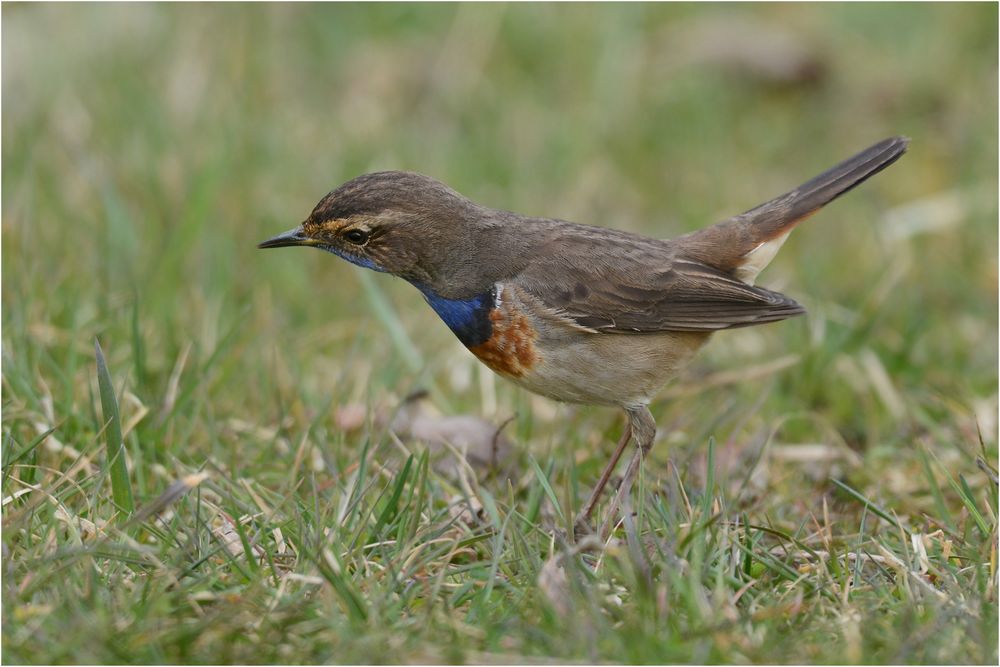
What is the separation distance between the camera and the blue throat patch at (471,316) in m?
6.23

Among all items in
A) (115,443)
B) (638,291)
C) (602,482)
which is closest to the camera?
(115,443)

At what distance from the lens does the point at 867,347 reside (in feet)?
26.1

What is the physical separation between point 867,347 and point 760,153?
3.92 meters

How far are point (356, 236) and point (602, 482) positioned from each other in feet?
5.65

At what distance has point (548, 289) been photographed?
249 inches

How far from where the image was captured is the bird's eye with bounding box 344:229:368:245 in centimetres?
633

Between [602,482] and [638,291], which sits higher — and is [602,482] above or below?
below

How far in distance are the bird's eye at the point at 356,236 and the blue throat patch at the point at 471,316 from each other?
0.47 meters

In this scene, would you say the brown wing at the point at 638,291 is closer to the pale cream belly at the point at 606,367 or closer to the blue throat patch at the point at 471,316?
the pale cream belly at the point at 606,367

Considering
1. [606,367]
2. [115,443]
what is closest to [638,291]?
[606,367]

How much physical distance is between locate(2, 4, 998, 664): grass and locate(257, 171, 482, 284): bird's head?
0.68 meters

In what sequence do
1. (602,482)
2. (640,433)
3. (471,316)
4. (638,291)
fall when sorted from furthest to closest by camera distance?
1. (638,291)
2. (640,433)
3. (471,316)
4. (602,482)

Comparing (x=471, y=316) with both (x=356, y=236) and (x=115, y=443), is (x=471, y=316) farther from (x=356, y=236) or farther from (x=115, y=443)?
(x=115, y=443)

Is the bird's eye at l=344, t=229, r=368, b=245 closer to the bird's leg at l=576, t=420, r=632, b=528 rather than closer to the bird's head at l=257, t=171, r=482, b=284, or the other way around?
the bird's head at l=257, t=171, r=482, b=284
